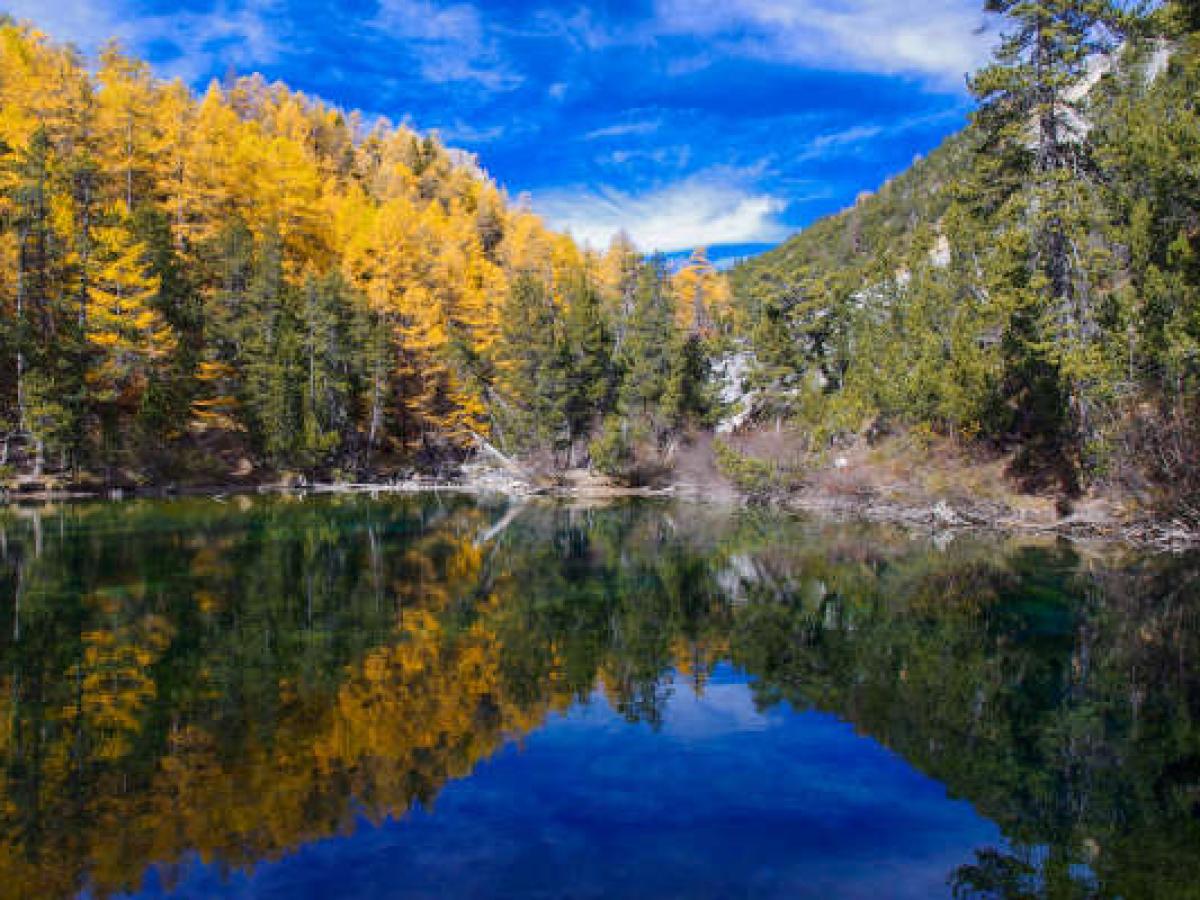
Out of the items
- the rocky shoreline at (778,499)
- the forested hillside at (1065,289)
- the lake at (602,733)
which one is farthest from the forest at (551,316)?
the lake at (602,733)

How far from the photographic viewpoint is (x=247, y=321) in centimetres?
4297

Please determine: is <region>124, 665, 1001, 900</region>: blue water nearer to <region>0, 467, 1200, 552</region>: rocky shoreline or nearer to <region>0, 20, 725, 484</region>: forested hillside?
<region>0, 467, 1200, 552</region>: rocky shoreline

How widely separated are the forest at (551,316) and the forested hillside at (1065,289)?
10cm

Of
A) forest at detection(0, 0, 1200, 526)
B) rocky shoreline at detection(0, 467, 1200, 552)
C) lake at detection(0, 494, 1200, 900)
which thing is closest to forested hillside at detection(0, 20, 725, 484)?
forest at detection(0, 0, 1200, 526)

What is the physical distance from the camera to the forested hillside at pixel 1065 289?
→ 1733 cm

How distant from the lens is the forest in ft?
66.1

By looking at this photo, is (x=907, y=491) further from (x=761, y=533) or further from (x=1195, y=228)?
(x=1195, y=228)

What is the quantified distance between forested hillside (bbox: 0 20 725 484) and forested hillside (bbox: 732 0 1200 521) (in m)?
14.2

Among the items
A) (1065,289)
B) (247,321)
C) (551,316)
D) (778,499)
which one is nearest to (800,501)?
(778,499)

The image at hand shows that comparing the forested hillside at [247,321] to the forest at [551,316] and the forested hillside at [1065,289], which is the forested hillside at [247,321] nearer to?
the forest at [551,316]

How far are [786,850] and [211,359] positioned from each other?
42.6 m

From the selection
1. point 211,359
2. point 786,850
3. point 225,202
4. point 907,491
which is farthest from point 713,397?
point 786,850

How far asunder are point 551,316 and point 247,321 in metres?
15.6

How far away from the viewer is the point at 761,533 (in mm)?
24484
